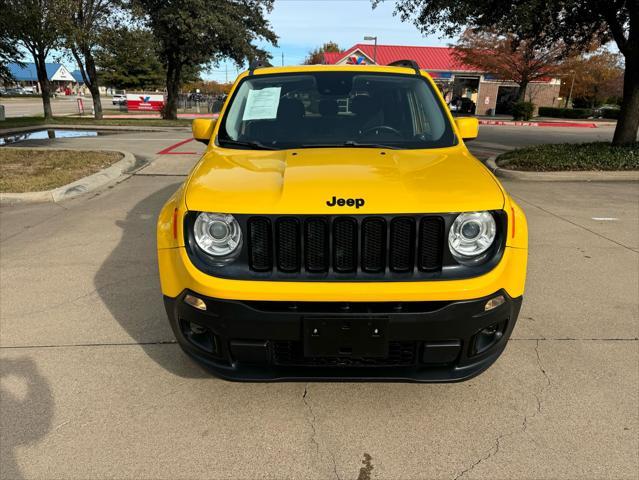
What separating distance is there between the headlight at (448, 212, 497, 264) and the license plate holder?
0.53 meters

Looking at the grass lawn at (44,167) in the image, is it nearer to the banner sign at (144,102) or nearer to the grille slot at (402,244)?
the grille slot at (402,244)

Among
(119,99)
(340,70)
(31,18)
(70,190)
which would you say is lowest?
(70,190)

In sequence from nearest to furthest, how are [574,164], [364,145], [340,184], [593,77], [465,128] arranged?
[340,184], [364,145], [465,128], [574,164], [593,77]

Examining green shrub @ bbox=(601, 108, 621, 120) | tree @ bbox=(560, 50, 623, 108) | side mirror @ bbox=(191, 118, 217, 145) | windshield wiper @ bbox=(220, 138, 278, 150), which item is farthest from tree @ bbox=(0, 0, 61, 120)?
green shrub @ bbox=(601, 108, 621, 120)

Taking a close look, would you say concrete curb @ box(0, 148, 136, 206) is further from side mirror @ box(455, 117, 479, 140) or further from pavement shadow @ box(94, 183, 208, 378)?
side mirror @ box(455, 117, 479, 140)

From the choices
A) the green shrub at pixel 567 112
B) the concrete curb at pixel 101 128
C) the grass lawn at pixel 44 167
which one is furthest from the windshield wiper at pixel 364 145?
the green shrub at pixel 567 112

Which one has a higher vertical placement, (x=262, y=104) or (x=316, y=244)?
(x=262, y=104)

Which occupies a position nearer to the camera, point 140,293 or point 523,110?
point 140,293

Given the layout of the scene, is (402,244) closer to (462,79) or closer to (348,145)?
(348,145)

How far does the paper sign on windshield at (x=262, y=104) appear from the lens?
359cm

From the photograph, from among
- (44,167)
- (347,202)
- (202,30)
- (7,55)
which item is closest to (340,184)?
(347,202)

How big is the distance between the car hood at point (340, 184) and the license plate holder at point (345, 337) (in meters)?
0.52

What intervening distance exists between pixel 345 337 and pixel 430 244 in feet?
2.01

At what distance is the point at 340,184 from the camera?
2385 mm
